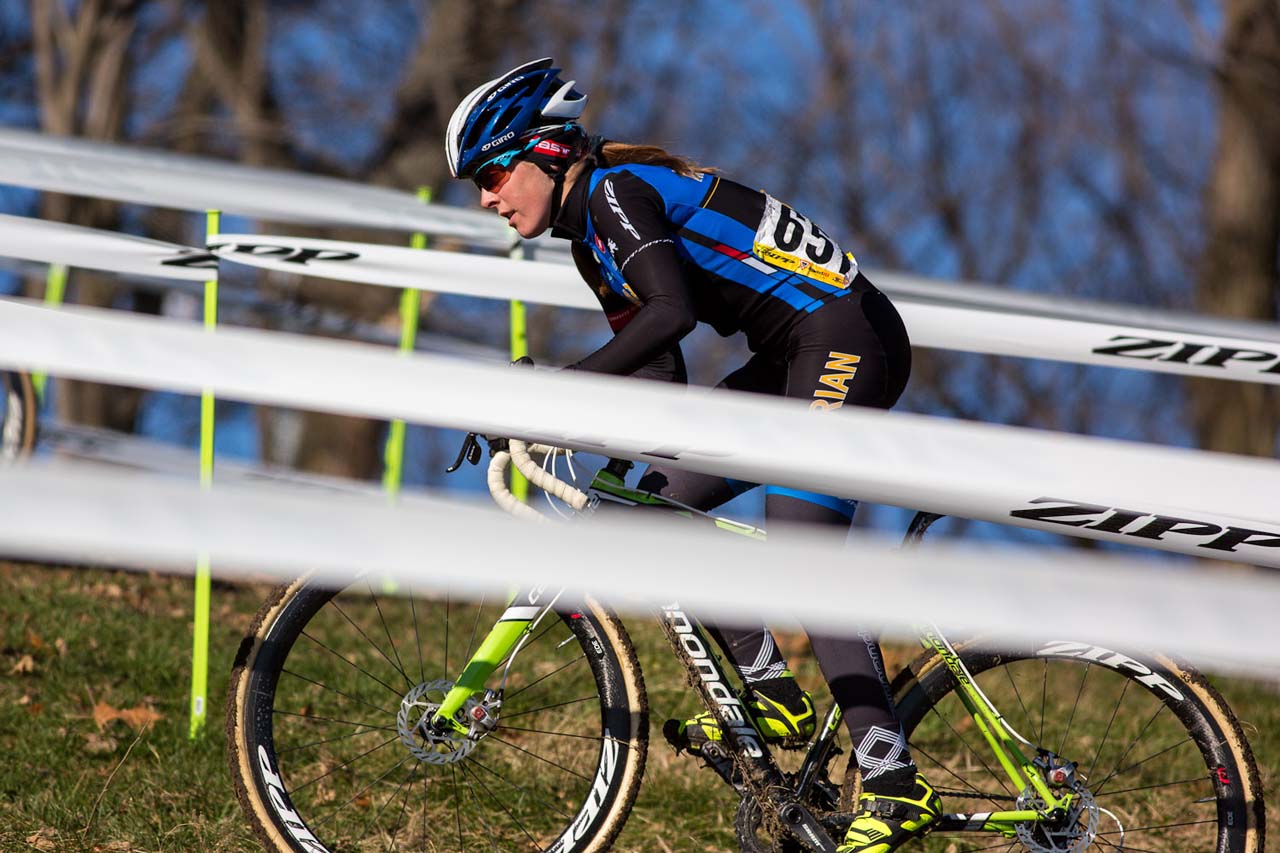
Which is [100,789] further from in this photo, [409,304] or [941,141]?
[941,141]

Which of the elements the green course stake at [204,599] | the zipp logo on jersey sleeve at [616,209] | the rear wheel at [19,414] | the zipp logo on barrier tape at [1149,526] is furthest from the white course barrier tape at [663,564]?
the rear wheel at [19,414]

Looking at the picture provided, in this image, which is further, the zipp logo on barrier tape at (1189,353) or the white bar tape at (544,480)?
the zipp logo on barrier tape at (1189,353)

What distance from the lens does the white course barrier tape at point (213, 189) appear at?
5344mm

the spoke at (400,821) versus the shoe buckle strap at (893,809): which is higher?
the shoe buckle strap at (893,809)

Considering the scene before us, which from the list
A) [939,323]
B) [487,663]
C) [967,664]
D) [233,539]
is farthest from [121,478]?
[939,323]

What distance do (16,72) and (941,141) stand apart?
1276cm

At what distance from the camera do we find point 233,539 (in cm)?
182

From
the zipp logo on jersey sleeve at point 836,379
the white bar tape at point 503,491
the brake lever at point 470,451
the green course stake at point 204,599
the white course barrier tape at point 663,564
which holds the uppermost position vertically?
the white course barrier tape at point 663,564

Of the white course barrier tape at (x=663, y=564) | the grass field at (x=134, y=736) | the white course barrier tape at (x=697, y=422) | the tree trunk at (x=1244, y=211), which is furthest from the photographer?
the tree trunk at (x=1244, y=211)

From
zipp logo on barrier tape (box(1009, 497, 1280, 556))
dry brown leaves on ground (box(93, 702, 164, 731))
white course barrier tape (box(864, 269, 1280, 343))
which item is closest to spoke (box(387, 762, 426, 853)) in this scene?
dry brown leaves on ground (box(93, 702, 164, 731))

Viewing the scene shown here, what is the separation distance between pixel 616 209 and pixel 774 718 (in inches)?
54.1

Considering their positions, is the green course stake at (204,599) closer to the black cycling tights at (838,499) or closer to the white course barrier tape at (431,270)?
the white course barrier tape at (431,270)

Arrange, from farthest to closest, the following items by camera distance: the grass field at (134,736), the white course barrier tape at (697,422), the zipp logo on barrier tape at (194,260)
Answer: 1. the zipp logo on barrier tape at (194,260)
2. the grass field at (134,736)
3. the white course barrier tape at (697,422)

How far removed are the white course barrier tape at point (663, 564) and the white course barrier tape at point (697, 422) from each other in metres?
0.14
